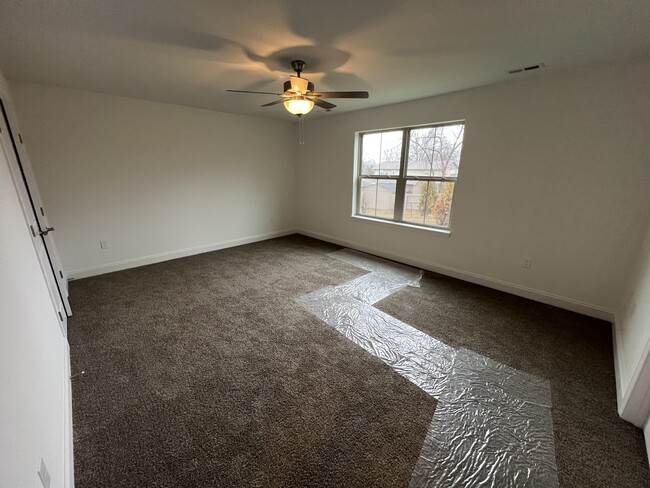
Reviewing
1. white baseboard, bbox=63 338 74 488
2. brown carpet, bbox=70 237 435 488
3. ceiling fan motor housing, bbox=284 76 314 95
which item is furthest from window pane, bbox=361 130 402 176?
white baseboard, bbox=63 338 74 488

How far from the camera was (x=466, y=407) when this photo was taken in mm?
1664

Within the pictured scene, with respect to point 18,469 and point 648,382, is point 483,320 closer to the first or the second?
point 648,382

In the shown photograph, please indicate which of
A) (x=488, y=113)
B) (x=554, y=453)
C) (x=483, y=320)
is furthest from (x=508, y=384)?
(x=488, y=113)

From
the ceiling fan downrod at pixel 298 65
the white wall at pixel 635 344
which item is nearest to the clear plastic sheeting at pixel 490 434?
the white wall at pixel 635 344

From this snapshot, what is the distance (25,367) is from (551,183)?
4.02m

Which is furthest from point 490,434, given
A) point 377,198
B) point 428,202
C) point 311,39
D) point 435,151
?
point 377,198

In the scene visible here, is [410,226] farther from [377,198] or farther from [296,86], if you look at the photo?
[296,86]

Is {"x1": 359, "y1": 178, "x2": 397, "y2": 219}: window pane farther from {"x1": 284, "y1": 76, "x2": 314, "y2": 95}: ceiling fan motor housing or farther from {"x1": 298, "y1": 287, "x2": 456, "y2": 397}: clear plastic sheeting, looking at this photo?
{"x1": 284, "y1": 76, "x2": 314, "y2": 95}: ceiling fan motor housing

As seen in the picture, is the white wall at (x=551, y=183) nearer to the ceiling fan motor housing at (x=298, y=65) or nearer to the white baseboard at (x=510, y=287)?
the white baseboard at (x=510, y=287)

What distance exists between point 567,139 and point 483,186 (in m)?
0.81

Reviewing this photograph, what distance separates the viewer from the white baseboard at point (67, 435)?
48.2 inches

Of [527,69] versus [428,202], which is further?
[428,202]

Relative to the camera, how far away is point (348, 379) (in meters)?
1.87

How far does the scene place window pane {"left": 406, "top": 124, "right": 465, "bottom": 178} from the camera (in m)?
3.40
